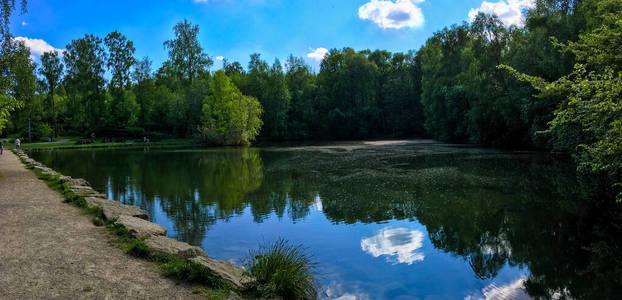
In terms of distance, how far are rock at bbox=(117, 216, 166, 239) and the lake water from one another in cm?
97

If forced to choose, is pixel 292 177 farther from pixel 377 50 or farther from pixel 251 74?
pixel 377 50

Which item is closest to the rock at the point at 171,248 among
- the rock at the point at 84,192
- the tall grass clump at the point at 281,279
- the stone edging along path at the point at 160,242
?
the stone edging along path at the point at 160,242

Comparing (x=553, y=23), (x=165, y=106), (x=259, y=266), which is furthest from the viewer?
(x=165, y=106)

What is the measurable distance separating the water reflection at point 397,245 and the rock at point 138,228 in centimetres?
439

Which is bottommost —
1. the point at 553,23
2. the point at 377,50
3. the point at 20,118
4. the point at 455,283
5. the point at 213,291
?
the point at 455,283

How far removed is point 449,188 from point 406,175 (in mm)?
3825

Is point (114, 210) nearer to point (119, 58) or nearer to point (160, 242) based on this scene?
point (160, 242)

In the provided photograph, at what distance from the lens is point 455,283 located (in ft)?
20.7

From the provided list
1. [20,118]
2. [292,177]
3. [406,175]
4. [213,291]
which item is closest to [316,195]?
[292,177]

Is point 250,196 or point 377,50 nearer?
point 250,196

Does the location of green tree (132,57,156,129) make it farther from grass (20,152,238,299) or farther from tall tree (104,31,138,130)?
grass (20,152,238,299)

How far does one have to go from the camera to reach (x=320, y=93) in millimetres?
74250

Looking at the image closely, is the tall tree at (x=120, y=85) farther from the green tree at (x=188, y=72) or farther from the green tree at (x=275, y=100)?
the green tree at (x=275, y=100)

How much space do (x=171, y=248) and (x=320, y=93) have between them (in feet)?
227
